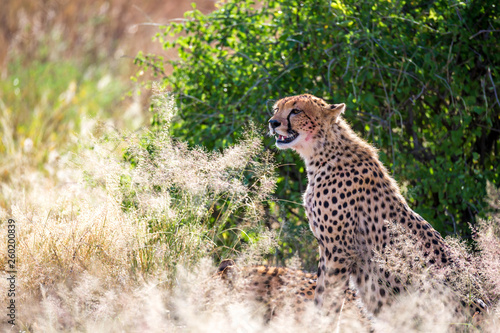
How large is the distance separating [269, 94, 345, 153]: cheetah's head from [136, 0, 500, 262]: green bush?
76cm

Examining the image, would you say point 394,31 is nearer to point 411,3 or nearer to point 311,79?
point 411,3

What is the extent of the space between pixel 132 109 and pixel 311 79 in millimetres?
3339

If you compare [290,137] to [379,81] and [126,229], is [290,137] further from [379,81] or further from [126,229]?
[379,81]

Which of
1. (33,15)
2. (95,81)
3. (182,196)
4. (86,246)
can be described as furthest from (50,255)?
(33,15)

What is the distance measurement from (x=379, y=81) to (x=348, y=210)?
5.55 ft

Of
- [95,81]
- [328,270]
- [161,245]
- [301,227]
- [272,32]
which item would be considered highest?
[272,32]

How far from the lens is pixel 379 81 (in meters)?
4.81

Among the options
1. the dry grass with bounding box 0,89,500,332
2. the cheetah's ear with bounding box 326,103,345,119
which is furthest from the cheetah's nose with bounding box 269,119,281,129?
the cheetah's ear with bounding box 326,103,345,119

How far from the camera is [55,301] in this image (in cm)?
305

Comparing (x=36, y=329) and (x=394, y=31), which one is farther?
(x=394, y=31)

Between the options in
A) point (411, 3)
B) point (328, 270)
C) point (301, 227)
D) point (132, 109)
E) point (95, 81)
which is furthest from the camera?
point (95, 81)

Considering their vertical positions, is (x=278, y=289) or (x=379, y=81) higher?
(x=379, y=81)

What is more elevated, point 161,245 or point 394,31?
point 394,31

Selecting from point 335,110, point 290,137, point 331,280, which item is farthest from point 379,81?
point 331,280
